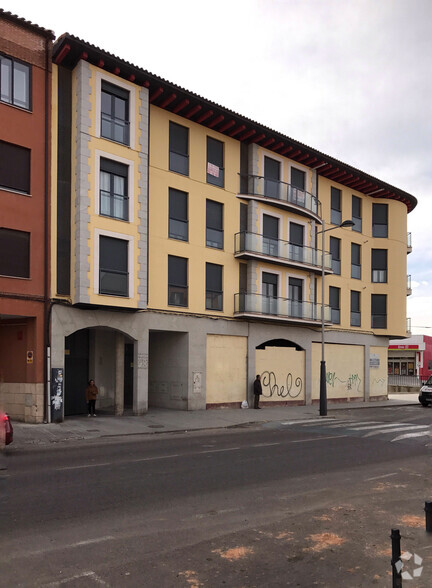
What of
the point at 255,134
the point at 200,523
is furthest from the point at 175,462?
the point at 255,134

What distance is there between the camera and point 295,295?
29625 millimetres

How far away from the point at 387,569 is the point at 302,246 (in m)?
24.9

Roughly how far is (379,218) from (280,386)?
14.6 m

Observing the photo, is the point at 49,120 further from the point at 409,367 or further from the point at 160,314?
the point at 409,367

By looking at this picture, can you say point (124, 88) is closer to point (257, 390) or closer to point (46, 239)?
point (46, 239)

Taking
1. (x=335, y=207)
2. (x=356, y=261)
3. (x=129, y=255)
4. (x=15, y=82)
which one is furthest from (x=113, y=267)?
(x=356, y=261)

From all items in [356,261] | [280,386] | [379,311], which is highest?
[356,261]

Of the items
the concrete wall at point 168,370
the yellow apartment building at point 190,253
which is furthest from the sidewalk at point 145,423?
the yellow apartment building at point 190,253

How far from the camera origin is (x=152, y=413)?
2253 cm

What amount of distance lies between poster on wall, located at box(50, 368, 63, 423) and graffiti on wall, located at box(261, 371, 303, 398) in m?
11.6

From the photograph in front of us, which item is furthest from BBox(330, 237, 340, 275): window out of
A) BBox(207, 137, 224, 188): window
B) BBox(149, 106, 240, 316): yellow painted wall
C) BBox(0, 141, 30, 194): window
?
BBox(0, 141, 30, 194): window

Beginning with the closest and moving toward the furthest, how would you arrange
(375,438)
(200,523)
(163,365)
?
1. (200,523)
2. (375,438)
3. (163,365)

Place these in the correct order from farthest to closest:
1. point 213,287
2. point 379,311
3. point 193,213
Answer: point 379,311 < point 213,287 < point 193,213

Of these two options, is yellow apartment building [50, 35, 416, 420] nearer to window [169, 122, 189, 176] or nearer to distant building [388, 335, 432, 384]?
window [169, 122, 189, 176]
